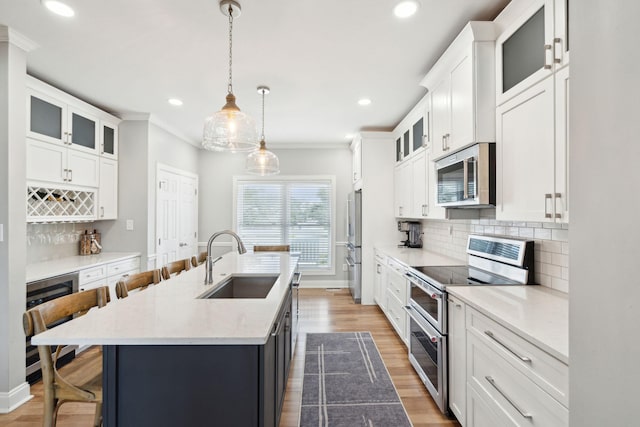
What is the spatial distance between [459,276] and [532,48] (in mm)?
1537

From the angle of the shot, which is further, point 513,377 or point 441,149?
point 441,149

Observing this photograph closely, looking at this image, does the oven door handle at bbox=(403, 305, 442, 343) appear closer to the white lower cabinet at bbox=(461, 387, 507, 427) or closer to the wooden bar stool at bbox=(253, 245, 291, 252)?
the white lower cabinet at bbox=(461, 387, 507, 427)

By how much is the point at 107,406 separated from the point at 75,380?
0.45 m

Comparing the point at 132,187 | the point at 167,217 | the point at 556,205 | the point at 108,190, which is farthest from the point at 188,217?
the point at 556,205

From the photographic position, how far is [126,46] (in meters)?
2.49

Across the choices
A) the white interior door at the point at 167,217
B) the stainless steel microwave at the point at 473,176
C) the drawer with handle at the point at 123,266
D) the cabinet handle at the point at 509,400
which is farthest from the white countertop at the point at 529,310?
the white interior door at the point at 167,217

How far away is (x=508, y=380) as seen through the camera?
149 centimetres

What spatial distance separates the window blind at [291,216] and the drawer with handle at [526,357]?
4251 millimetres

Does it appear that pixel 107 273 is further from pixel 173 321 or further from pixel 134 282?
pixel 173 321

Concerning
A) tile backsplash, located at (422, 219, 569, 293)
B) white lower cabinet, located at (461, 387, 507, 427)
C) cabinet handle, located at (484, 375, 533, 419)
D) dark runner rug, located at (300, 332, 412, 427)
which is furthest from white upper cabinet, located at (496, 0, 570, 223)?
dark runner rug, located at (300, 332, 412, 427)

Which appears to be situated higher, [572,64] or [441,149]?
[441,149]

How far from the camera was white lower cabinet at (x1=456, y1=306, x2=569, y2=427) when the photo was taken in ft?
4.00

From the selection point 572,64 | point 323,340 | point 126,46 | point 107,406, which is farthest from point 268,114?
point 572,64

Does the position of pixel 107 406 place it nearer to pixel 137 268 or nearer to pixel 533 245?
pixel 533 245
